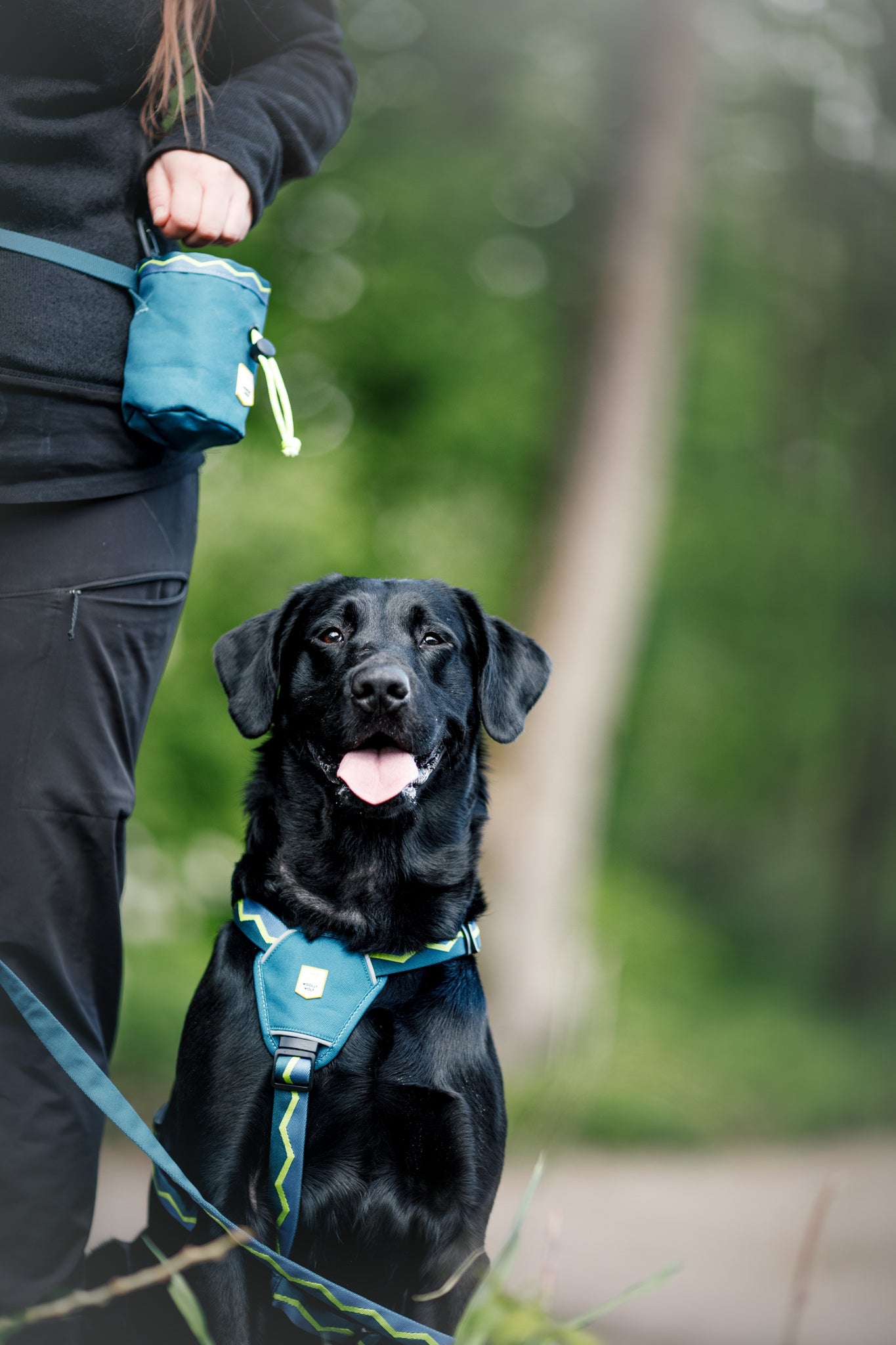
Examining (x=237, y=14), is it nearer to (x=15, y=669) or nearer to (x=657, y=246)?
(x=15, y=669)

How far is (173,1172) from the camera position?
6.09 ft

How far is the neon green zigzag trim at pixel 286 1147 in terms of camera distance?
1.99m

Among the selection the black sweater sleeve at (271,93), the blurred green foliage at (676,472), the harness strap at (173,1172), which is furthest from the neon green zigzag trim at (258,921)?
the blurred green foliage at (676,472)

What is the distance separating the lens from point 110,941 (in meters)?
2.15

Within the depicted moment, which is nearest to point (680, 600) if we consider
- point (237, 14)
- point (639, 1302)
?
point (639, 1302)

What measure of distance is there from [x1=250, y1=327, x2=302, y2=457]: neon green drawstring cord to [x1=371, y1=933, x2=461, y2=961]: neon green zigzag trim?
0.95 metres

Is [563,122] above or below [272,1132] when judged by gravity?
above

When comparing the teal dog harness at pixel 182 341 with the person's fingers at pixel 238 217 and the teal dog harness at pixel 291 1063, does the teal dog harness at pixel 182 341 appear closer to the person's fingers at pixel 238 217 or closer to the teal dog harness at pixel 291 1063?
the person's fingers at pixel 238 217

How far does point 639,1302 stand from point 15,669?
2901 millimetres

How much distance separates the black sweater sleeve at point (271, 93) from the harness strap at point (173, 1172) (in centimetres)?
143

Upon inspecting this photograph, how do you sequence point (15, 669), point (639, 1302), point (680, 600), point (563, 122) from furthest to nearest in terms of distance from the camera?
point (680, 600)
point (563, 122)
point (639, 1302)
point (15, 669)

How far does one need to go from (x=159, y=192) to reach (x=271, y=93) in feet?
1.06

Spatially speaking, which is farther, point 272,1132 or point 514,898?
point 514,898

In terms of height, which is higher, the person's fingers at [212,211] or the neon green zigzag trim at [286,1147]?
the person's fingers at [212,211]
